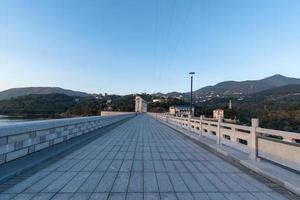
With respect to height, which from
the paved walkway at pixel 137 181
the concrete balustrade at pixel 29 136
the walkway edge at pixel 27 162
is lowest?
the paved walkway at pixel 137 181

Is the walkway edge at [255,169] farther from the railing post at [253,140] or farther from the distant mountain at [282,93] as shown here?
the distant mountain at [282,93]

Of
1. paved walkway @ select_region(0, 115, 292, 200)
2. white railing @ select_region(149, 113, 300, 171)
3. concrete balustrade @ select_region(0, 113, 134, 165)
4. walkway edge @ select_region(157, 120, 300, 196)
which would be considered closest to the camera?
paved walkway @ select_region(0, 115, 292, 200)

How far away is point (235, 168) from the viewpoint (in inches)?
335

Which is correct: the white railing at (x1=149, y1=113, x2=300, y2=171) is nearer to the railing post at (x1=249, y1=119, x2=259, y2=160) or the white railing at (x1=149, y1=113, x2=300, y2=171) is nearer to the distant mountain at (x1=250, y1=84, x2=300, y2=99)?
the railing post at (x1=249, y1=119, x2=259, y2=160)

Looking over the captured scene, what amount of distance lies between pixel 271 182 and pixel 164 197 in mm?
2716

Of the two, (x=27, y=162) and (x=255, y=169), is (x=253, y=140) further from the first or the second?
(x=27, y=162)

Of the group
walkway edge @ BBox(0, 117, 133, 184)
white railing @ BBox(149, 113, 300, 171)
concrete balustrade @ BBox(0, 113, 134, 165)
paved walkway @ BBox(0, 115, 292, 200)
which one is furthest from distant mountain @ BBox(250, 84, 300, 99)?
walkway edge @ BBox(0, 117, 133, 184)

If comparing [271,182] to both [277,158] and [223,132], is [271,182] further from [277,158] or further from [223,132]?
[223,132]

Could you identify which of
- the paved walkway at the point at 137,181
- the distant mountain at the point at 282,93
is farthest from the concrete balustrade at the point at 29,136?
the distant mountain at the point at 282,93

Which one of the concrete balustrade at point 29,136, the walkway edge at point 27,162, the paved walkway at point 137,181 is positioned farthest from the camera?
the concrete balustrade at point 29,136

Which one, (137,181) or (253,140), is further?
(253,140)

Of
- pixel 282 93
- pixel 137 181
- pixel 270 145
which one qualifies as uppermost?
pixel 282 93

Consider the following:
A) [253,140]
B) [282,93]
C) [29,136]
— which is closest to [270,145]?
[253,140]

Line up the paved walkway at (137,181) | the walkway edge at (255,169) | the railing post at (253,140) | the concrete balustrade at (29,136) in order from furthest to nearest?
the railing post at (253,140) < the concrete balustrade at (29,136) < the walkway edge at (255,169) < the paved walkway at (137,181)
